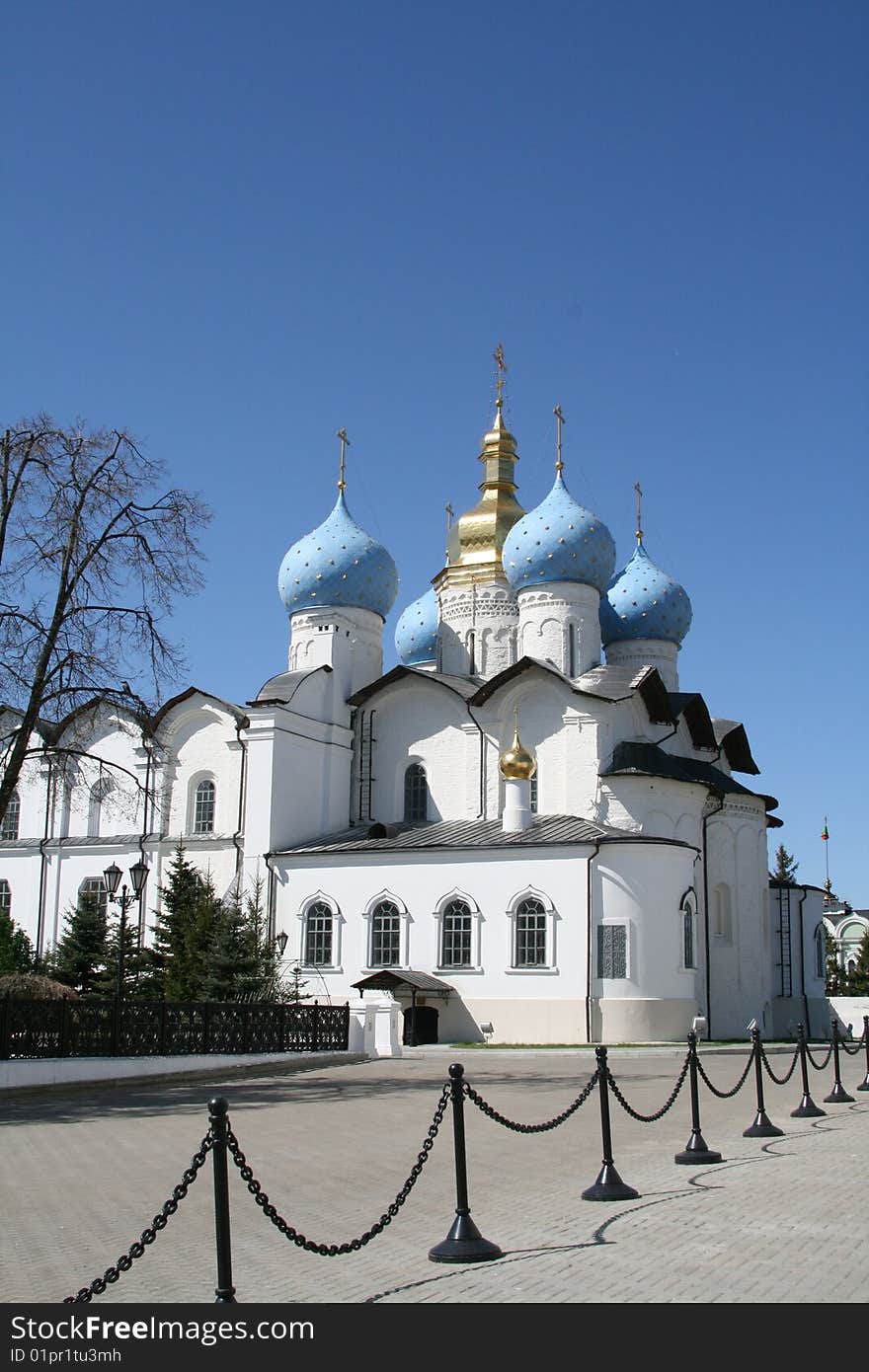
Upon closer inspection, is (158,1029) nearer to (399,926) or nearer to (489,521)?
(399,926)

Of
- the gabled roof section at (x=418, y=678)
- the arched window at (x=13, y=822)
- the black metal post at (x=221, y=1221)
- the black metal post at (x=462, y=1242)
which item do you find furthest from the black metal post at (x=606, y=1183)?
the arched window at (x=13, y=822)

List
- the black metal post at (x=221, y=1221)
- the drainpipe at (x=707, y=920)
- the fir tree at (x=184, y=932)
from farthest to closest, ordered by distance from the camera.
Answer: the drainpipe at (x=707, y=920) < the fir tree at (x=184, y=932) < the black metal post at (x=221, y=1221)

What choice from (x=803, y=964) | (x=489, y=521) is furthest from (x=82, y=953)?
(x=803, y=964)

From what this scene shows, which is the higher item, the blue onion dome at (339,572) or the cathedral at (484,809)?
the blue onion dome at (339,572)

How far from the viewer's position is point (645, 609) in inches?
1470

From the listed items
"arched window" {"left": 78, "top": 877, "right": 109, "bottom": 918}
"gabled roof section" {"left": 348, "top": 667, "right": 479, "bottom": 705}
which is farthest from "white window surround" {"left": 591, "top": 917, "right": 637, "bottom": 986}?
"arched window" {"left": 78, "top": 877, "right": 109, "bottom": 918}

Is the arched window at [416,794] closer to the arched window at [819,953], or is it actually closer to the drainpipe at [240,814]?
the drainpipe at [240,814]

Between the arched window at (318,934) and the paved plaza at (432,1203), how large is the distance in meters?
14.8

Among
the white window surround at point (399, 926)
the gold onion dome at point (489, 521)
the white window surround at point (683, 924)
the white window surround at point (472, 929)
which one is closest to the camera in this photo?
the white window surround at point (683, 924)

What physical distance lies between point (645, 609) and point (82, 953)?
17.2 meters

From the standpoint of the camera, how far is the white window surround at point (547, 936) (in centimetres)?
2931

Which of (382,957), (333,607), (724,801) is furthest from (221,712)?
(724,801)

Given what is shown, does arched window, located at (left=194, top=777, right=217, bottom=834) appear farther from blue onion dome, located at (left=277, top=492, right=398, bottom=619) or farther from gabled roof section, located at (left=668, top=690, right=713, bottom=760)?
gabled roof section, located at (left=668, top=690, right=713, bottom=760)
